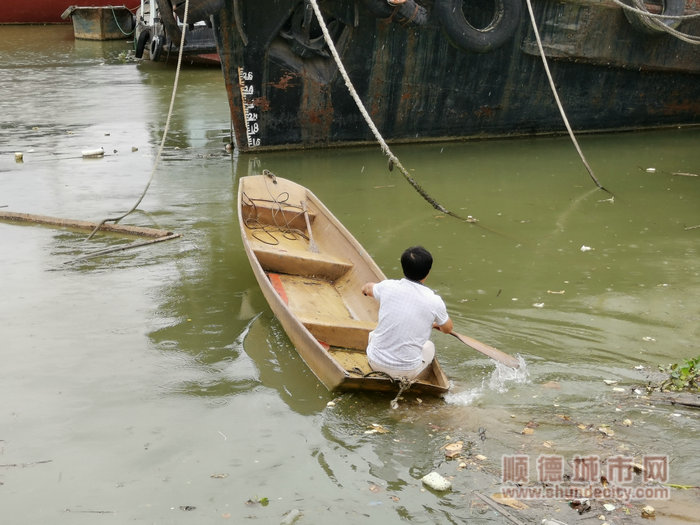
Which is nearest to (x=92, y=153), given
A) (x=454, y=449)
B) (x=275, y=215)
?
(x=275, y=215)

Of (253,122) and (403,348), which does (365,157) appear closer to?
(253,122)

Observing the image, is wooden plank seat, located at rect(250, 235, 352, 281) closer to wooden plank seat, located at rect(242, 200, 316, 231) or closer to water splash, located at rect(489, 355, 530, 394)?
wooden plank seat, located at rect(242, 200, 316, 231)

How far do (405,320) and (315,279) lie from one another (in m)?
2.16

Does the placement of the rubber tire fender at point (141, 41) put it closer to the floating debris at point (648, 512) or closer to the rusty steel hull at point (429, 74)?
the rusty steel hull at point (429, 74)

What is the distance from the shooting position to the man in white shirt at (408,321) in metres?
4.72

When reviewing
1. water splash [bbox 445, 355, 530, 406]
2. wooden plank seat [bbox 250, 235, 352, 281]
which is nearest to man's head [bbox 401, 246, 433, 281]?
water splash [bbox 445, 355, 530, 406]

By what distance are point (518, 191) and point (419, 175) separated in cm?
125

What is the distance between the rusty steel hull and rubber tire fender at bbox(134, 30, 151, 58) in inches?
431

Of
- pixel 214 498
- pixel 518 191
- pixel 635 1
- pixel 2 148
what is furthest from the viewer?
pixel 2 148

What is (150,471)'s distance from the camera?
425 cm

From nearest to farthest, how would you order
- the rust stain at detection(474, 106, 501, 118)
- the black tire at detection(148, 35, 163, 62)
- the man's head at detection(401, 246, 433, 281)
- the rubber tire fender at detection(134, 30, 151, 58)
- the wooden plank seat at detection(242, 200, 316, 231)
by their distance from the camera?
the man's head at detection(401, 246, 433, 281), the wooden plank seat at detection(242, 200, 316, 231), the rust stain at detection(474, 106, 501, 118), the black tire at detection(148, 35, 163, 62), the rubber tire fender at detection(134, 30, 151, 58)

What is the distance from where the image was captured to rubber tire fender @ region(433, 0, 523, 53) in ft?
34.5

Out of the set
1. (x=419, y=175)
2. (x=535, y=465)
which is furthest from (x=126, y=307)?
(x=419, y=175)

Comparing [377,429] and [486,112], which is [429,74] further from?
[377,429]
